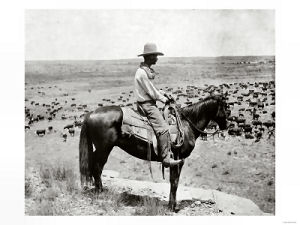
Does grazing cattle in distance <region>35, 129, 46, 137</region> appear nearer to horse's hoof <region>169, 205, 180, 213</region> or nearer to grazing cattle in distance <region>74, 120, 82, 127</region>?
grazing cattle in distance <region>74, 120, 82, 127</region>

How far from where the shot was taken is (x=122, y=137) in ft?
20.4

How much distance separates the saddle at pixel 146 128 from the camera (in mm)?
6199

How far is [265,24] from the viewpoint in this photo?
709cm

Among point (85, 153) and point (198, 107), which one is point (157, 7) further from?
point (85, 153)

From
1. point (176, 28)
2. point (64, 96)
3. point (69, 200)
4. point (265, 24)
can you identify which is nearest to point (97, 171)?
point (69, 200)

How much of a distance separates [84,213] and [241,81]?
3.45 metres

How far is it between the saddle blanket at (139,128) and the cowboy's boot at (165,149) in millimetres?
92

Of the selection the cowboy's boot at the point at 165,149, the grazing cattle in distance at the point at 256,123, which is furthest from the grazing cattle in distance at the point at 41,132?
the grazing cattle in distance at the point at 256,123

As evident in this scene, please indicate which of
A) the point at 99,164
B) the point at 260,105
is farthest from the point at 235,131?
the point at 99,164

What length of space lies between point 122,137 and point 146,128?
0.39 metres

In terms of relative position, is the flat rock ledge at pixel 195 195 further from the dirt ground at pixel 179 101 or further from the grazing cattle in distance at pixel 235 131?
the grazing cattle in distance at pixel 235 131

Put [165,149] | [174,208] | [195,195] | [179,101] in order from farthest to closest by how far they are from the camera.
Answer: [179,101] → [195,195] → [174,208] → [165,149]

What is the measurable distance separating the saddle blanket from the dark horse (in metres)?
0.07
